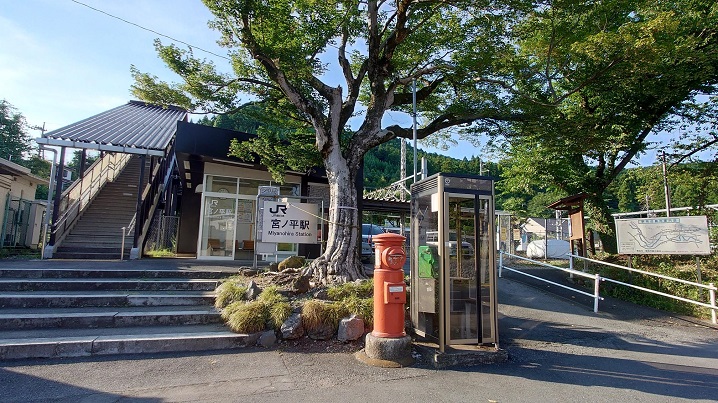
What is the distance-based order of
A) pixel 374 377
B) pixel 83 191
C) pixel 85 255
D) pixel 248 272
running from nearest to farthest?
1. pixel 374 377
2. pixel 248 272
3. pixel 85 255
4. pixel 83 191

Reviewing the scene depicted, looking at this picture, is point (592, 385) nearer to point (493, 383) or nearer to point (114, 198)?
point (493, 383)

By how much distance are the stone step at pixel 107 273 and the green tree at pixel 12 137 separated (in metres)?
34.6

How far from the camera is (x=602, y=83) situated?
11.0m

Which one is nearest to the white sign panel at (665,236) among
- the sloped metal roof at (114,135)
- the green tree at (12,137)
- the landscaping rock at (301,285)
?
the landscaping rock at (301,285)

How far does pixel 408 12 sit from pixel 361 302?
21.9ft

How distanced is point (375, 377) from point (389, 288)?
113 cm

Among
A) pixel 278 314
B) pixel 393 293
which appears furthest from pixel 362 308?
pixel 278 314

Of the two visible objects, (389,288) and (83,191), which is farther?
(83,191)

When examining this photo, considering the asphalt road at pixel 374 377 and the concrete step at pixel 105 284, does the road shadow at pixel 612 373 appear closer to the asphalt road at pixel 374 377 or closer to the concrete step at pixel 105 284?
the asphalt road at pixel 374 377

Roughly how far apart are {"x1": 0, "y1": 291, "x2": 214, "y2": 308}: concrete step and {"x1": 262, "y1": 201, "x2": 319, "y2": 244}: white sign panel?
2.09 meters

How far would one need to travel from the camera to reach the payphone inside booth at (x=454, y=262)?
5.43 metres

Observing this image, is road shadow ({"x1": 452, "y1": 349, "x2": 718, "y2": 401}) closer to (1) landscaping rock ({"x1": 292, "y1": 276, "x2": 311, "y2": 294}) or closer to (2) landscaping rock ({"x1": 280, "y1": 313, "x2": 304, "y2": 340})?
(2) landscaping rock ({"x1": 280, "y1": 313, "x2": 304, "y2": 340})

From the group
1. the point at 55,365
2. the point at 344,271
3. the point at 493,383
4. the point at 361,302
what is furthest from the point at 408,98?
the point at 55,365

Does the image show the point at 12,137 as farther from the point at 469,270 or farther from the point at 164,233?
the point at 469,270
